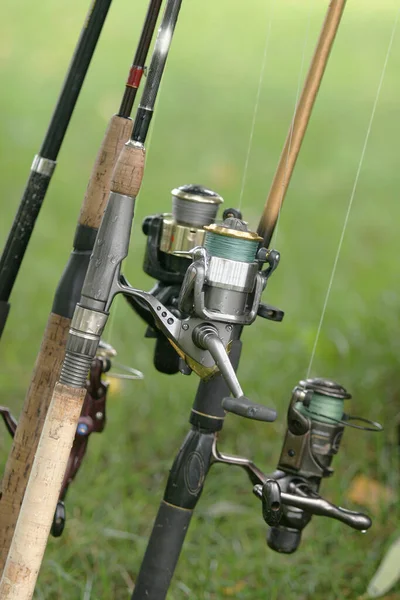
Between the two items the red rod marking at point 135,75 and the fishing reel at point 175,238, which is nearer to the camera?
the red rod marking at point 135,75

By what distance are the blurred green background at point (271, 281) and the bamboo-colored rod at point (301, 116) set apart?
0.35 ft

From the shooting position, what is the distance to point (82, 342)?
1.50m

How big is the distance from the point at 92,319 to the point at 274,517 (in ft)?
1.40

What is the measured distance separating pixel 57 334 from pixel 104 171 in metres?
0.29

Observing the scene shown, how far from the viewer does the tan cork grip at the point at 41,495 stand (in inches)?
60.1

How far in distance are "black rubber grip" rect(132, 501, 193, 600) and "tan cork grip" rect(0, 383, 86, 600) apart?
298 millimetres

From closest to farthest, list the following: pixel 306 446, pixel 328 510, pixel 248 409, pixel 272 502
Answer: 1. pixel 248 409
2. pixel 272 502
3. pixel 328 510
4. pixel 306 446

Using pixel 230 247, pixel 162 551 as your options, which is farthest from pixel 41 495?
pixel 230 247

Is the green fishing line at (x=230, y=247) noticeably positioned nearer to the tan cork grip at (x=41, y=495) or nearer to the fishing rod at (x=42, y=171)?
the tan cork grip at (x=41, y=495)

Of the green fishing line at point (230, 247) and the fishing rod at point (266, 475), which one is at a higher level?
the green fishing line at point (230, 247)

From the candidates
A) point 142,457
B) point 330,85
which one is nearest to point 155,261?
point 142,457

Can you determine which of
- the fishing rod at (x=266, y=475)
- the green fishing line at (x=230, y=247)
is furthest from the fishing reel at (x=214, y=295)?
the fishing rod at (x=266, y=475)

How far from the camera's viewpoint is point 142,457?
3080mm

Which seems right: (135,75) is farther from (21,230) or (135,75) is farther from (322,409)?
(322,409)
